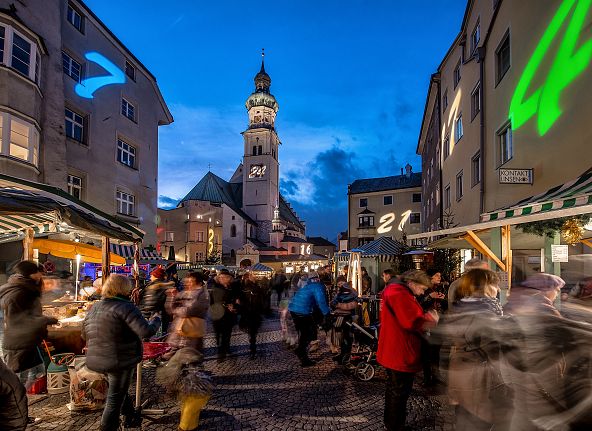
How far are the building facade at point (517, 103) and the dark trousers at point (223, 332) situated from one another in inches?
292

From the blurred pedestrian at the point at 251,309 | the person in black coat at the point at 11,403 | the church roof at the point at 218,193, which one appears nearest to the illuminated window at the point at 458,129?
the blurred pedestrian at the point at 251,309

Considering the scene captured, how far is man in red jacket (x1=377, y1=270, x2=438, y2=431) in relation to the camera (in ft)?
12.9

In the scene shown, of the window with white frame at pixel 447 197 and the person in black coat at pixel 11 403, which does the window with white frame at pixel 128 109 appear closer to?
the window with white frame at pixel 447 197

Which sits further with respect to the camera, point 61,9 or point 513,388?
point 61,9

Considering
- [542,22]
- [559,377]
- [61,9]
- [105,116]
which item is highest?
[61,9]

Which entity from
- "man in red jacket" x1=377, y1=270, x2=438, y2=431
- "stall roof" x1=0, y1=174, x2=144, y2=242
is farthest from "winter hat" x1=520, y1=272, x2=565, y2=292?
"stall roof" x1=0, y1=174, x2=144, y2=242

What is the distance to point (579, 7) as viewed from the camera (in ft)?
24.0

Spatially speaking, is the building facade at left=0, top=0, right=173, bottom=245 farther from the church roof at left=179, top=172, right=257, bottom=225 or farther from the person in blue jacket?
the church roof at left=179, top=172, right=257, bottom=225

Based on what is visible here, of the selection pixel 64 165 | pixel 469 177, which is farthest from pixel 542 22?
pixel 64 165

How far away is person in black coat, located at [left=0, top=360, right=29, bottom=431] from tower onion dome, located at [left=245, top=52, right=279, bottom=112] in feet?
245

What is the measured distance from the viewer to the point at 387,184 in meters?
49.1

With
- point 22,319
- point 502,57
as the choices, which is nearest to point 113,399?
point 22,319

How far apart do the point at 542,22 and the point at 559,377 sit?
31.5 ft

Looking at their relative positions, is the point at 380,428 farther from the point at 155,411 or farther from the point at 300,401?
the point at 155,411
